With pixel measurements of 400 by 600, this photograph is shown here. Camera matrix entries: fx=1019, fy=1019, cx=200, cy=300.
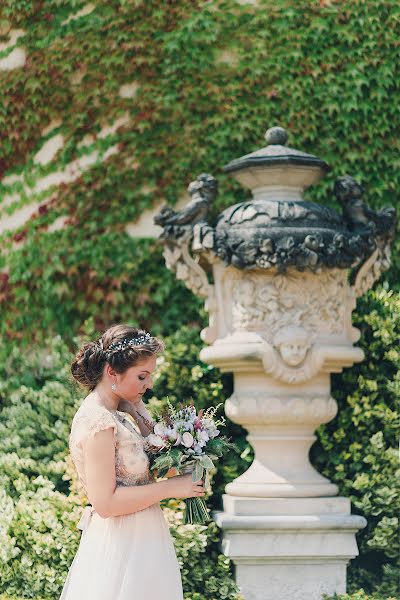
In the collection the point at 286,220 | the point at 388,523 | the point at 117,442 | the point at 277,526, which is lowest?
the point at 388,523

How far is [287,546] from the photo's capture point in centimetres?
500

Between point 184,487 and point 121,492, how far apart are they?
199 millimetres

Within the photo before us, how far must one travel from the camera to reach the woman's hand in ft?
10.1

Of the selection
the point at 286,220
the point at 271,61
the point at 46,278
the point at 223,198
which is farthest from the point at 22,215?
the point at 286,220

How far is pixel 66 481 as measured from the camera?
18.5ft

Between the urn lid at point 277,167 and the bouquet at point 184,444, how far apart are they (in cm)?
229

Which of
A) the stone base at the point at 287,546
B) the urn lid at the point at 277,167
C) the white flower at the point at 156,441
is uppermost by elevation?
the white flower at the point at 156,441

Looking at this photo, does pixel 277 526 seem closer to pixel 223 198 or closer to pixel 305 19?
pixel 223 198

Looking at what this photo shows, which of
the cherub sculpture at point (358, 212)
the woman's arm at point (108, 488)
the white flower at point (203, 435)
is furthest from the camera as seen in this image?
the cherub sculpture at point (358, 212)

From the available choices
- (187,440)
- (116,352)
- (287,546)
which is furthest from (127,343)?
(287,546)

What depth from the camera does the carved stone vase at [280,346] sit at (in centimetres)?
501

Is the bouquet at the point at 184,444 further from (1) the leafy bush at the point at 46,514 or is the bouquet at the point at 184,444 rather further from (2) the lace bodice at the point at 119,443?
(1) the leafy bush at the point at 46,514

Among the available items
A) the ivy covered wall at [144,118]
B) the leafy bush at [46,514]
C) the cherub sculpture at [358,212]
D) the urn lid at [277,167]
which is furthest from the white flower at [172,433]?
the ivy covered wall at [144,118]

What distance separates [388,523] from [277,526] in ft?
2.25
